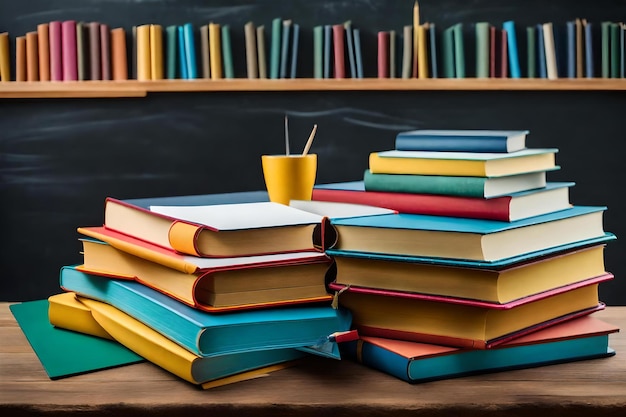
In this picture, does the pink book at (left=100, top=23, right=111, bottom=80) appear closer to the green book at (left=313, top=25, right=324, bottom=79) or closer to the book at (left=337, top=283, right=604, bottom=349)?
the green book at (left=313, top=25, right=324, bottom=79)

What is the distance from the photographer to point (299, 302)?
0.80 m

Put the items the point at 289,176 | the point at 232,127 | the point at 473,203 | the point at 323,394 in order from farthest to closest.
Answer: the point at 232,127
the point at 289,176
the point at 473,203
the point at 323,394

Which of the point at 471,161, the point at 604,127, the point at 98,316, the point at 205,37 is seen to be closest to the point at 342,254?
the point at 471,161

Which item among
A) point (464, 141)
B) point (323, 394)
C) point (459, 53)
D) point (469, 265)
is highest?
point (459, 53)

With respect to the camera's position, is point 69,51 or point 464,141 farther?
point 69,51

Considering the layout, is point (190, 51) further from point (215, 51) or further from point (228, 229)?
point (228, 229)

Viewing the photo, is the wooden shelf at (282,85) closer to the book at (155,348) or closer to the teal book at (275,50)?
the teal book at (275,50)

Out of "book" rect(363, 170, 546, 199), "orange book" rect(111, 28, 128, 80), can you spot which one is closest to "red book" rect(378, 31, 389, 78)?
"orange book" rect(111, 28, 128, 80)

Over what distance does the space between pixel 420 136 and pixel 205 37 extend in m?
2.34

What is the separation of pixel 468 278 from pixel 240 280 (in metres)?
0.22

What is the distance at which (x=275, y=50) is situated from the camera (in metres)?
3.10

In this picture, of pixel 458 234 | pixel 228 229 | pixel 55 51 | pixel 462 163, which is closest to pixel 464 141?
pixel 462 163

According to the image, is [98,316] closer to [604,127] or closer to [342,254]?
[342,254]

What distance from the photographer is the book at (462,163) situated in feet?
2.73
